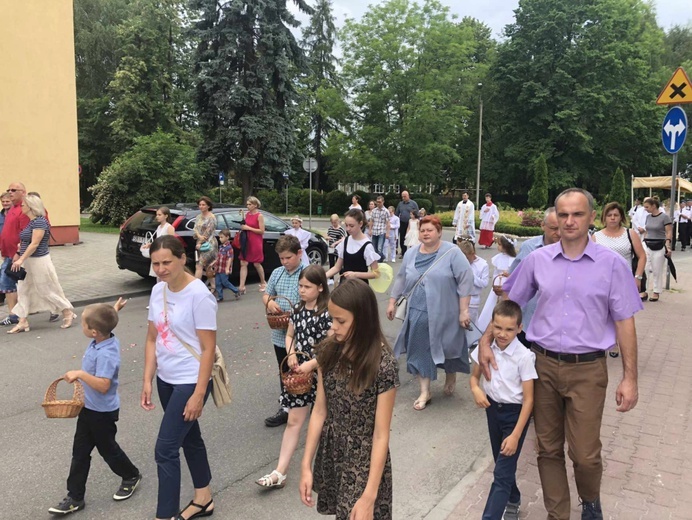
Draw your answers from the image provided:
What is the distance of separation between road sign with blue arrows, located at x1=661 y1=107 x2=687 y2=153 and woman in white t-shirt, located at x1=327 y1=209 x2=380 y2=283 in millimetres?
6407

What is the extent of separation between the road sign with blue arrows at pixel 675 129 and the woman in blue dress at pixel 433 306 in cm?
647

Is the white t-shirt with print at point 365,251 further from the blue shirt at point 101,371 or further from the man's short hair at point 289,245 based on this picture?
the blue shirt at point 101,371

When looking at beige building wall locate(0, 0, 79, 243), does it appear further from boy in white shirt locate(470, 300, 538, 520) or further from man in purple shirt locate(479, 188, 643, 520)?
man in purple shirt locate(479, 188, 643, 520)

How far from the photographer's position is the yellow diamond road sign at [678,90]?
8789mm

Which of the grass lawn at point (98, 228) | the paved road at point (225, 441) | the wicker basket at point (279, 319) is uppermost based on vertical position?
the wicker basket at point (279, 319)

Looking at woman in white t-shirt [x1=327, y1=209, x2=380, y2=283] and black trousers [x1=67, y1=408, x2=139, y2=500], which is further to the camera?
woman in white t-shirt [x1=327, y1=209, x2=380, y2=283]

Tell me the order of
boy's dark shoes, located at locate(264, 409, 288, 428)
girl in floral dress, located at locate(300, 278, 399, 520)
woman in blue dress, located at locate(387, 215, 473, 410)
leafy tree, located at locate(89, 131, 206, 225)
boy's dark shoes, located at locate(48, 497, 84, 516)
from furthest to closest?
1. leafy tree, located at locate(89, 131, 206, 225)
2. woman in blue dress, located at locate(387, 215, 473, 410)
3. boy's dark shoes, located at locate(264, 409, 288, 428)
4. boy's dark shoes, located at locate(48, 497, 84, 516)
5. girl in floral dress, located at locate(300, 278, 399, 520)

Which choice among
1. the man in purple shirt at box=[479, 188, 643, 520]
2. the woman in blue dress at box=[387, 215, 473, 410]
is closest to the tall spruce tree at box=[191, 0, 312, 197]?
the woman in blue dress at box=[387, 215, 473, 410]

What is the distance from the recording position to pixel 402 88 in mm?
35219

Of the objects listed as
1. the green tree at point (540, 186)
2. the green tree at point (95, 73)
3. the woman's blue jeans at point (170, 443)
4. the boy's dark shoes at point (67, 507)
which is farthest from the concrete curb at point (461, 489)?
the green tree at point (95, 73)

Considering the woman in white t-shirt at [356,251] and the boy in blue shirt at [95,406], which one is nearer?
the boy in blue shirt at [95,406]

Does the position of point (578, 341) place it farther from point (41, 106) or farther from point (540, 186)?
point (540, 186)

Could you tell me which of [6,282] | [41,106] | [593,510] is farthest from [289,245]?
[41,106]

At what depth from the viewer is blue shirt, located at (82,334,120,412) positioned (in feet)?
11.4
